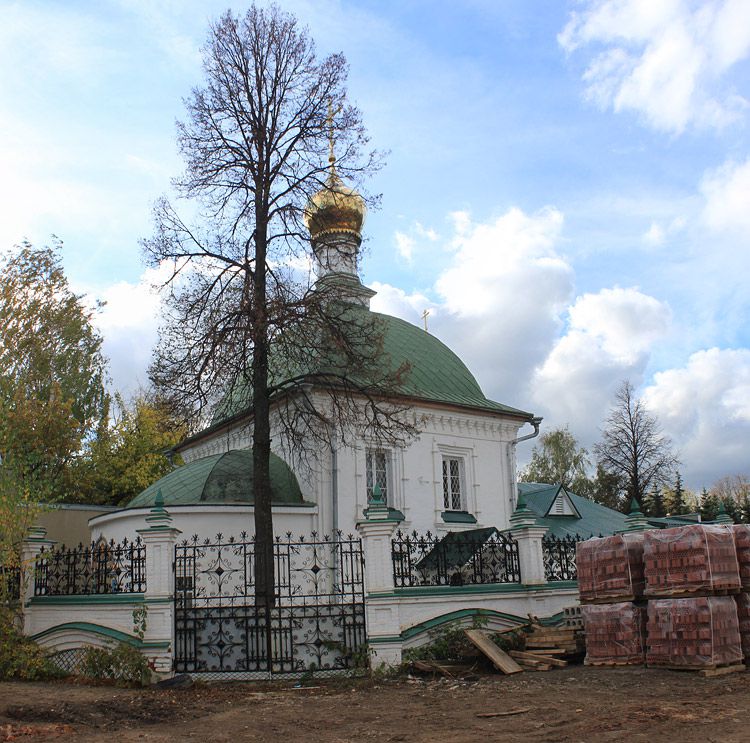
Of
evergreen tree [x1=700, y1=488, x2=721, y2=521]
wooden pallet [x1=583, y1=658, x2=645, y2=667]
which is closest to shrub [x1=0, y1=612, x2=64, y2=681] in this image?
wooden pallet [x1=583, y1=658, x2=645, y2=667]

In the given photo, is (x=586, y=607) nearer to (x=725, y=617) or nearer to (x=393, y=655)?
(x=725, y=617)

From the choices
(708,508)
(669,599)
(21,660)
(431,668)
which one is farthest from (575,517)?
(708,508)

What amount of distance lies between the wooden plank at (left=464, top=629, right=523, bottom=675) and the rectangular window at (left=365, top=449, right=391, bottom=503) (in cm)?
639

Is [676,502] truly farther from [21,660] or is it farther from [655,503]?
[21,660]

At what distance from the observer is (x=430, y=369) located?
751 inches

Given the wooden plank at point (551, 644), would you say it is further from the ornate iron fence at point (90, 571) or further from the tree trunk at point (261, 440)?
the ornate iron fence at point (90, 571)

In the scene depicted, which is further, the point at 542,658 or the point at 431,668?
the point at 542,658

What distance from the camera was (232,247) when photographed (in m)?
12.8

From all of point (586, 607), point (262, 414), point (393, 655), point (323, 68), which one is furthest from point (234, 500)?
point (323, 68)

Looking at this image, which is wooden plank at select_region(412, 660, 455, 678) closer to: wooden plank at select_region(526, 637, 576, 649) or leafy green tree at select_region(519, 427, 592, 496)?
wooden plank at select_region(526, 637, 576, 649)

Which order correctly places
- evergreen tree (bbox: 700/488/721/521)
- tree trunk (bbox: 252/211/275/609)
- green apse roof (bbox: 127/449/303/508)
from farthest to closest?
1. evergreen tree (bbox: 700/488/721/521)
2. green apse roof (bbox: 127/449/303/508)
3. tree trunk (bbox: 252/211/275/609)

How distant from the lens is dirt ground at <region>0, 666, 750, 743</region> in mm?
6598

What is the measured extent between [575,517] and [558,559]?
33.7ft

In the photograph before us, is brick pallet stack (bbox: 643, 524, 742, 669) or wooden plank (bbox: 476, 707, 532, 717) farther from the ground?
brick pallet stack (bbox: 643, 524, 742, 669)
